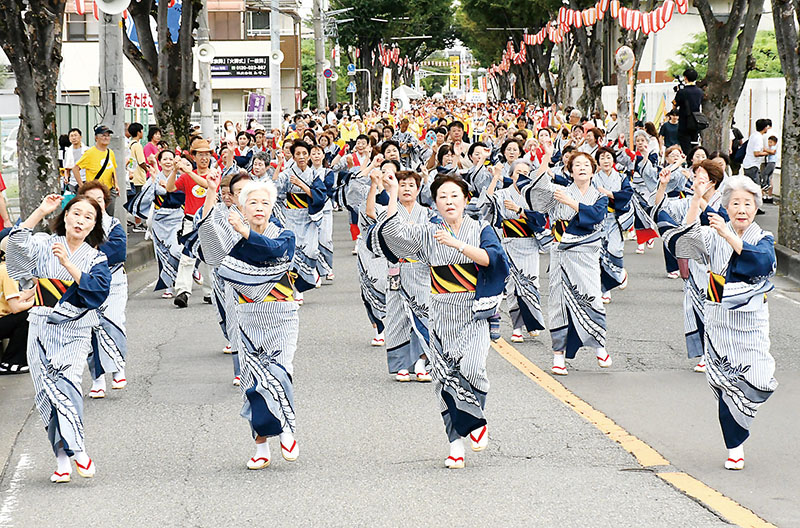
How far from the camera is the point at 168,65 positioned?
2484 centimetres

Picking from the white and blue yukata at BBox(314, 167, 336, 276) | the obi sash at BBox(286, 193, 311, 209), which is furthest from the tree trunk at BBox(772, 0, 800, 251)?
the obi sash at BBox(286, 193, 311, 209)

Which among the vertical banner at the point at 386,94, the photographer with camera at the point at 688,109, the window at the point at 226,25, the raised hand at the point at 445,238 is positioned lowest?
the raised hand at the point at 445,238

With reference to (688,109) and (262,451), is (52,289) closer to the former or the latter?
(262,451)

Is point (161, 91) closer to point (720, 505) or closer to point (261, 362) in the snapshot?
point (261, 362)

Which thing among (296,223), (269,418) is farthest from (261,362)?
(296,223)

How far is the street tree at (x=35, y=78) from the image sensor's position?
14922 mm

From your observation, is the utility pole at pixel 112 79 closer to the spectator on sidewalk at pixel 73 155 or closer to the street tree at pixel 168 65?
the spectator on sidewalk at pixel 73 155

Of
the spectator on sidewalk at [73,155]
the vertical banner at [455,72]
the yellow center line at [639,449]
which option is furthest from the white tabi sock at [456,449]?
the vertical banner at [455,72]

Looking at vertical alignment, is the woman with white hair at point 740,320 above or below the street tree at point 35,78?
below

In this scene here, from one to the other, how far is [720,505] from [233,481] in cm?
251

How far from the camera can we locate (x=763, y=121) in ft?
74.6

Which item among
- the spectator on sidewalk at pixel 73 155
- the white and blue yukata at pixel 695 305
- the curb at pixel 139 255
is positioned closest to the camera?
the white and blue yukata at pixel 695 305

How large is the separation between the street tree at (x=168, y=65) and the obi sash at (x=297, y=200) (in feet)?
37.2

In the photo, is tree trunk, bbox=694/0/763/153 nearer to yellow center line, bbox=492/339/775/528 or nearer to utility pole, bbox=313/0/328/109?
yellow center line, bbox=492/339/775/528
